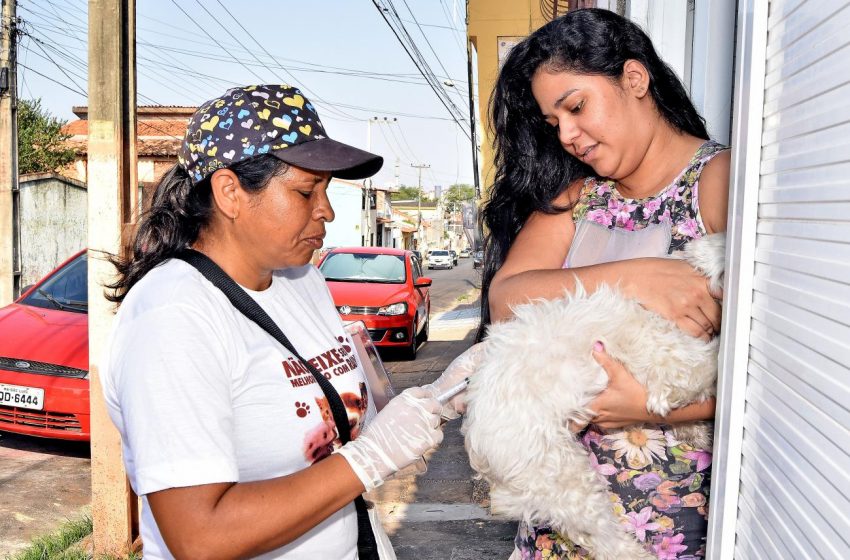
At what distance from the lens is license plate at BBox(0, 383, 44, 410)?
6191 mm

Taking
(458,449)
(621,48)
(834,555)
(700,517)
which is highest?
(621,48)

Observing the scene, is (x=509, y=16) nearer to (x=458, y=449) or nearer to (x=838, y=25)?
(x=458, y=449)

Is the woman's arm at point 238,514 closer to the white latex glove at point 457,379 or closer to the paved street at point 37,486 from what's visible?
the white latex glove at point 457,379

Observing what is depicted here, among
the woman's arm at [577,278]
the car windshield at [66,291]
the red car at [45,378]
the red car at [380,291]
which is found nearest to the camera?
the woman's arm at [577,278]

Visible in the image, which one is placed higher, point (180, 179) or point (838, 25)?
point (838, 25)

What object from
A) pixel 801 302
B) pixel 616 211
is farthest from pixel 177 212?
pixel 801 302

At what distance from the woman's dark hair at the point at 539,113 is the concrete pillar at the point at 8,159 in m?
11.7

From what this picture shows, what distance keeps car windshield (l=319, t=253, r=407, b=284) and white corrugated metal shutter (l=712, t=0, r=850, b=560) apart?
11253mm

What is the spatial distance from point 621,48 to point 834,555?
52.3 inches

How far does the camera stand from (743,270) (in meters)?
1.17

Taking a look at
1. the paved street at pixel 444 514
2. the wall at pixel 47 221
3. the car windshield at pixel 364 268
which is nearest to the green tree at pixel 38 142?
the wall at pixel 47 221

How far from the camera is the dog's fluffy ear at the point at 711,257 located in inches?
60.2

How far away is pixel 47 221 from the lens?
1725 centimetres

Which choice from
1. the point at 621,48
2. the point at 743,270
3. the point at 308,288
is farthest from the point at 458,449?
the point at 743,270
